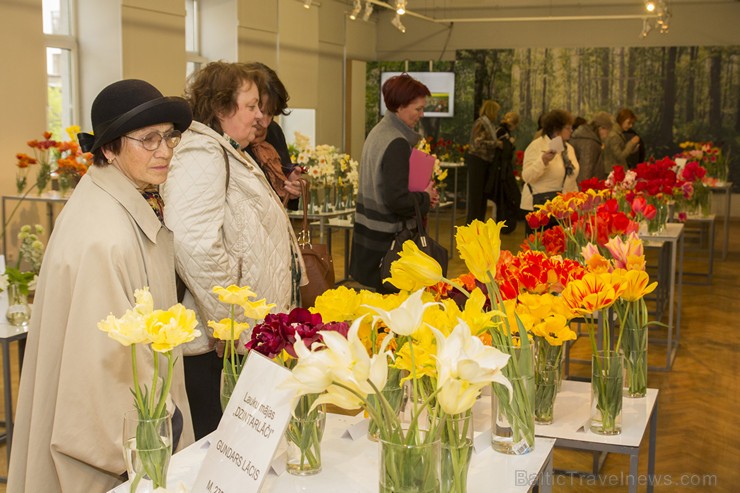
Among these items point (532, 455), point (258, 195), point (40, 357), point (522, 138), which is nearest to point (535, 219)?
point (258, 195)

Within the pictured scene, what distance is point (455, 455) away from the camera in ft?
4.94

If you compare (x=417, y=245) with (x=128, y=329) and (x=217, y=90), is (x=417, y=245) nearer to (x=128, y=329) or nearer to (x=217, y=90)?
(x=217, y=90)

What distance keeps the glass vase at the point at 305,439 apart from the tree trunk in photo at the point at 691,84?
14.8m

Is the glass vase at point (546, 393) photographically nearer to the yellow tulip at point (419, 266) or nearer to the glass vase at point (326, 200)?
the yellow tulip at point (419, 266)

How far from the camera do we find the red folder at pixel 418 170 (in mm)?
4730

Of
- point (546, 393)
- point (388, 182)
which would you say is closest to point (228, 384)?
point (546, 393)

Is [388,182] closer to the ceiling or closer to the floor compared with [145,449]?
closer to the ceiling

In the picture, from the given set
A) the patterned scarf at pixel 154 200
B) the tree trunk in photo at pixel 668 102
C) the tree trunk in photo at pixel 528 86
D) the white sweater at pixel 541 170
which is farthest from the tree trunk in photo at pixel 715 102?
the patterned scarf at pixel 154 200

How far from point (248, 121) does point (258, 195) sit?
0.25 meters

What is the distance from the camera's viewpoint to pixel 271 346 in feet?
5.42

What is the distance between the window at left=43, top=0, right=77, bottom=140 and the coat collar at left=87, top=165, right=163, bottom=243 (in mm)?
7140

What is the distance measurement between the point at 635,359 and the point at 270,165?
1586mm

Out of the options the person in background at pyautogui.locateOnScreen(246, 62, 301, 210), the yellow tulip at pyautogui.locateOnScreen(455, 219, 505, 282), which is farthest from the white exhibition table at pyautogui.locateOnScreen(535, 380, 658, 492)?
the person in background at pyautogui.locateOnScreen(246, 62, 301, 210)

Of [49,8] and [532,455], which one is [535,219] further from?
[49,8]
